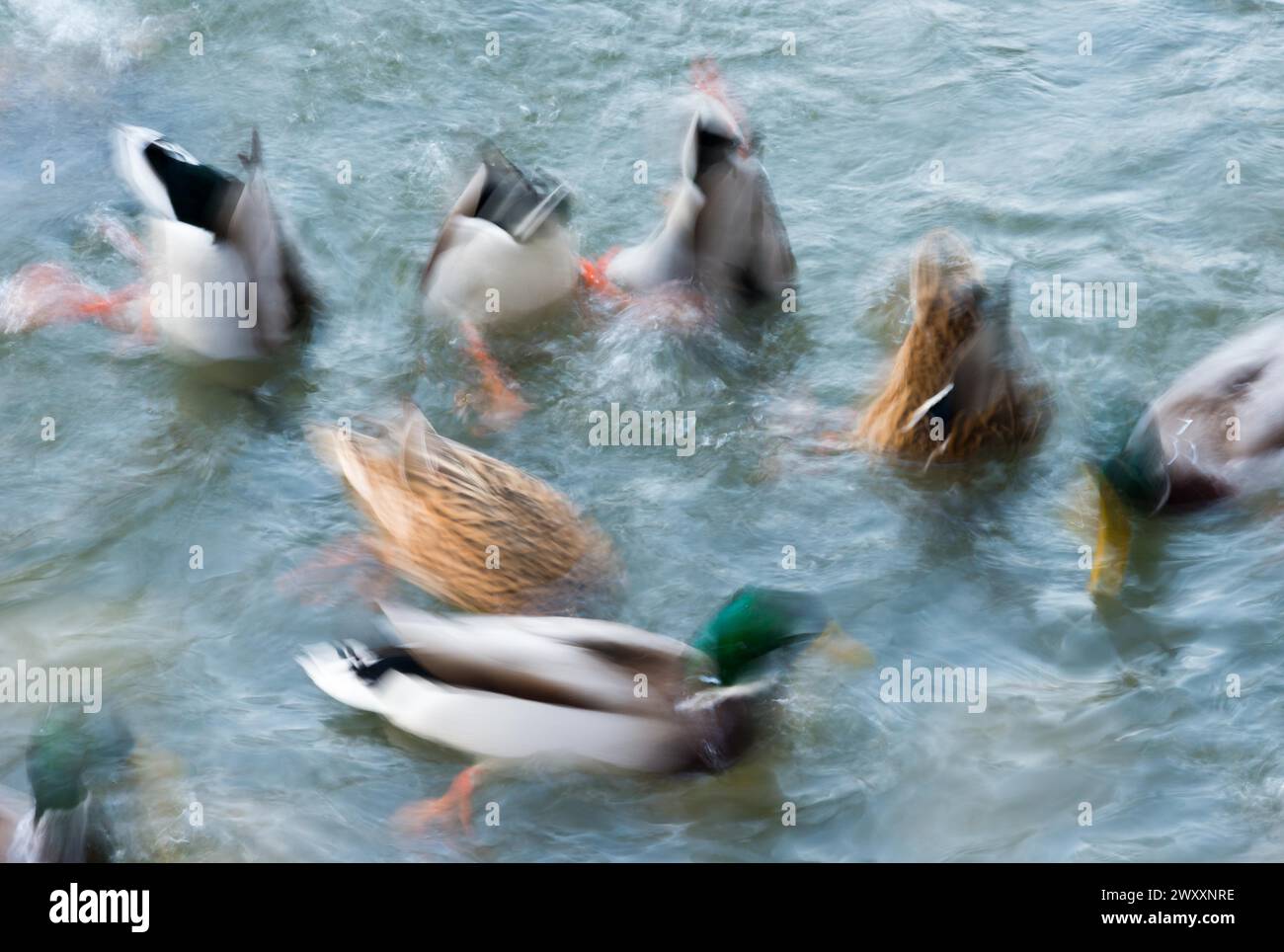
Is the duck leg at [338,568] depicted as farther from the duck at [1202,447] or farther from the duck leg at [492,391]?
the duck at [1202,447]

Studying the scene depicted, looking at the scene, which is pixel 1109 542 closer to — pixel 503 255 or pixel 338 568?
pixel 503 255

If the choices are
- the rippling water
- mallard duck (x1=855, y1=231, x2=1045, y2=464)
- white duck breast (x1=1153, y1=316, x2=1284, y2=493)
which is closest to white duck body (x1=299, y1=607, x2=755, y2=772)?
the rippling water

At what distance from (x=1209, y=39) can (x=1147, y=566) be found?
4440mm

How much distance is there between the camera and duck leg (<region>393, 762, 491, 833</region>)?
4691 millimetres

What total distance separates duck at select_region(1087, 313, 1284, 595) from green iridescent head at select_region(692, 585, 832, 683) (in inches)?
55.7

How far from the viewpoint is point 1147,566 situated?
548cm

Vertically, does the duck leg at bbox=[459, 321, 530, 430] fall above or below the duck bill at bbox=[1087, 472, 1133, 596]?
above

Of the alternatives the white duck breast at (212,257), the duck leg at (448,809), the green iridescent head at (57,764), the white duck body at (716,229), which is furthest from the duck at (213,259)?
the duck leg at (448,809)

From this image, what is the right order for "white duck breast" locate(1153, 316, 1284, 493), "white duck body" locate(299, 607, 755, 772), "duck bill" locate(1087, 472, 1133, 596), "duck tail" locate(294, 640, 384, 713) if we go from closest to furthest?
1. "white duck body" locate(299, 607, 755, 772)
2. "duck tail" locate(294, 640, 384, 713)
3. "white duck breast" locate(1153, 316, 1284, 493)
4. "duck bill" locate(1087, 472, 1133, 596)

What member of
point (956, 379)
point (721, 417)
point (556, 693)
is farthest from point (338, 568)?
point (956, 379)

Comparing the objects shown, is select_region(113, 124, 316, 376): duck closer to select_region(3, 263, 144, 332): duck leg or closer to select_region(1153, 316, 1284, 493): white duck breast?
select_region(3, 263, 144, 332): duck leg

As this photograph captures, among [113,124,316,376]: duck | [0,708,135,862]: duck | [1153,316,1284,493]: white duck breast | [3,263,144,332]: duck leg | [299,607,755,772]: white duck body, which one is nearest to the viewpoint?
[0,708,135,862]: duck

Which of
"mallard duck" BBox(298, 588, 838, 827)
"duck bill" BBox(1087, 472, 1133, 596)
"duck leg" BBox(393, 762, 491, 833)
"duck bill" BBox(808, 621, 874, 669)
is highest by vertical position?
"duck bill" BBox(1087, 472, 1133, 596)
